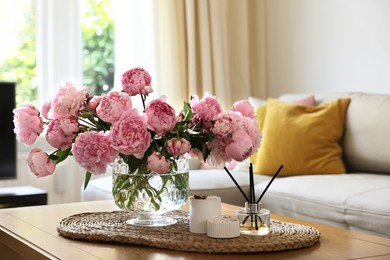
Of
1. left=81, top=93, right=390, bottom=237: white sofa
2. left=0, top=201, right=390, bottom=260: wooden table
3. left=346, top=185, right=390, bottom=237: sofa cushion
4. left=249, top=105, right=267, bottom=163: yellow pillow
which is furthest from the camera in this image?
left=249, top=105, right=267, bottom=163: yellow pillow

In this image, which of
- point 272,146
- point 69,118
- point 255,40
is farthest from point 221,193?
point 255,40

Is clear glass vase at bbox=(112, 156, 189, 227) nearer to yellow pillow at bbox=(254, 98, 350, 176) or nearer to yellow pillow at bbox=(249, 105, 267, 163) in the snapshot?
yellow pillow at bbox=(254, 98, 350, 176)

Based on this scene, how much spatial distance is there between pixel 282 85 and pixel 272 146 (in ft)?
4.14

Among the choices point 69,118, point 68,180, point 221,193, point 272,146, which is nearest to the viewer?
point 69,118

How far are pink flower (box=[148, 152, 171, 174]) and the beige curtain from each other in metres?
2.75

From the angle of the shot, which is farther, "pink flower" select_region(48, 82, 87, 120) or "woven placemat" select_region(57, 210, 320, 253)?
"pink flower" select_region(48, 82, 87, 120)

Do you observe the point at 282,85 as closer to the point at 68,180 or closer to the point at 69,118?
the point at 68,180

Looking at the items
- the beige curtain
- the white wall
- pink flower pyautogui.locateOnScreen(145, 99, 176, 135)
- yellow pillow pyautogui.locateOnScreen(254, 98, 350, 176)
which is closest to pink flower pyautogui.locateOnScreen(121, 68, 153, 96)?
pink flower pyautogui.locateOnScreen(145, 99, 176, 135)

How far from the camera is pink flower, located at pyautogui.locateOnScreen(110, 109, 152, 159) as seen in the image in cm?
167

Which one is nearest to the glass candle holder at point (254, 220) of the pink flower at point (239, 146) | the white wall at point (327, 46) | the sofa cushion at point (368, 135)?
the pink flower at point (239, 146)

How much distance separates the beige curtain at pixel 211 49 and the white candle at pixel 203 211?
8.95 feet

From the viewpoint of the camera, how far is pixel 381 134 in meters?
3.34

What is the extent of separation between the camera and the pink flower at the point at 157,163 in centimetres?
173

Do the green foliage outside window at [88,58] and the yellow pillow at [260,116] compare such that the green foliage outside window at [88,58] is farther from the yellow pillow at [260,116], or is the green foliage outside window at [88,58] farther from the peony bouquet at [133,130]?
the peony bouquet at [133,130]
